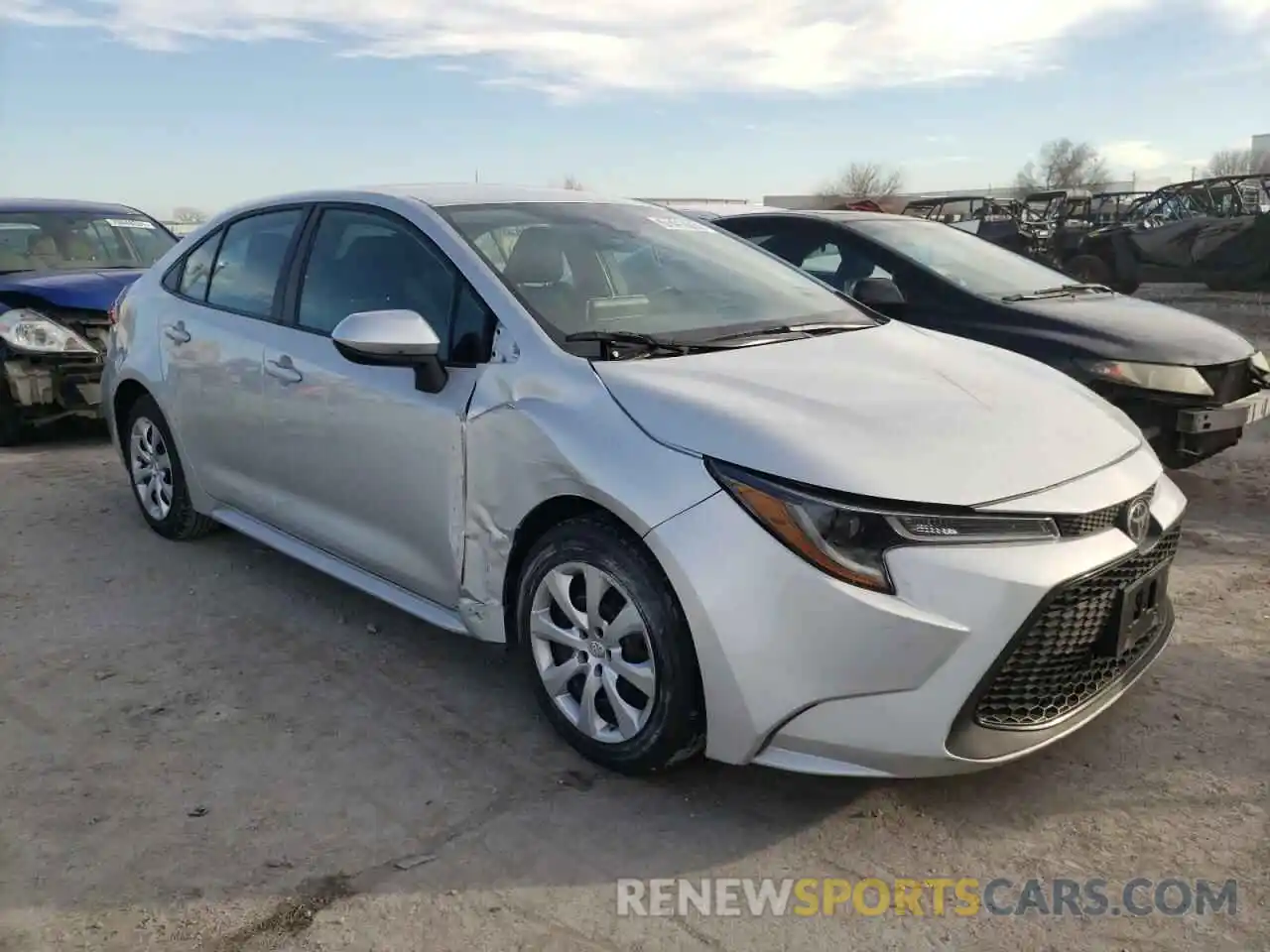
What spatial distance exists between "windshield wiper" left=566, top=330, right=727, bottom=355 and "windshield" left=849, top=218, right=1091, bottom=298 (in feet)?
10.1

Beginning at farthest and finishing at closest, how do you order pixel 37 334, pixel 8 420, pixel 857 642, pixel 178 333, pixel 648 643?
pixel 8 420, pixel 37 334, pixel 178 333, pixel 648 643, pixel 857 642

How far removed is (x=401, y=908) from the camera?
251 cm

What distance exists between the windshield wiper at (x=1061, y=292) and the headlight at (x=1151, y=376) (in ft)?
2.38

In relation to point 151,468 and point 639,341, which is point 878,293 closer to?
point 639,341

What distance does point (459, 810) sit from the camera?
291 cm

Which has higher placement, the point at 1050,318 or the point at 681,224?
the point at 681,224

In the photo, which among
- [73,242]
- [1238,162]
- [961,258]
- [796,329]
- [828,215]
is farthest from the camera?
[1238,162]

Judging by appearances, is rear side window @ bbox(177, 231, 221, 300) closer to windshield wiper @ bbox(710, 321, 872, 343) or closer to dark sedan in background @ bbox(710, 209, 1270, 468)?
windshield wiper @ bbox(710, 321, 872, 343)

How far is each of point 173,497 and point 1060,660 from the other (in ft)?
13.1

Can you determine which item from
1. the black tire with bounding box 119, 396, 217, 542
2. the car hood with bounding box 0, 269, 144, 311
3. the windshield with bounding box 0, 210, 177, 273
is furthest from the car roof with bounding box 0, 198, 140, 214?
the black tire with bounding box 119, 396, 217, 542

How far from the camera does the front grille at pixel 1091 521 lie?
2.68 m

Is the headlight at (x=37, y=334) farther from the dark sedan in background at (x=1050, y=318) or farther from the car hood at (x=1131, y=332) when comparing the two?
the car hood at (x=1131, y=332)

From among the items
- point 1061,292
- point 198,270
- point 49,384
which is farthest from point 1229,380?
point 49,384

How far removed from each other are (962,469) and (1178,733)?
1.28 meters
